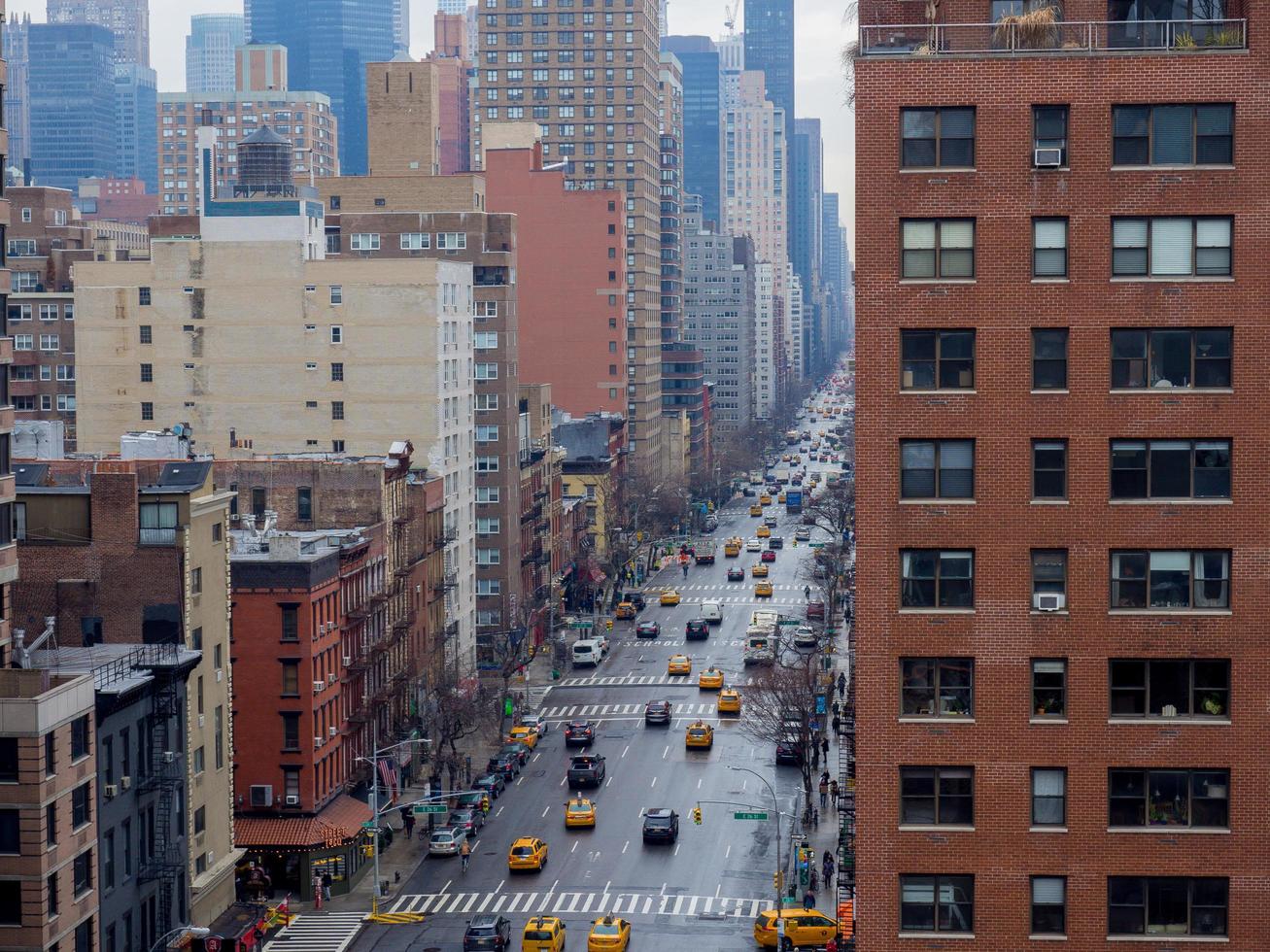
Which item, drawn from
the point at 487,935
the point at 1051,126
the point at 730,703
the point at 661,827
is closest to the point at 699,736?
the point at 730,703

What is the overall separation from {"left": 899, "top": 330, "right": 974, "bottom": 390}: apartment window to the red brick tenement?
3.8 inches

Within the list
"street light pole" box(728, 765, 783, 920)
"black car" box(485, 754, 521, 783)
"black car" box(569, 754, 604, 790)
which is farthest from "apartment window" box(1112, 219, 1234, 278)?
"black car" box(485, 754, 521, 783)

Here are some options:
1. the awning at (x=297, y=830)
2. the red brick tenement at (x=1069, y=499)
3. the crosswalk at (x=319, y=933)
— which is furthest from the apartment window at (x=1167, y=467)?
the awning at (x=297, y=830)

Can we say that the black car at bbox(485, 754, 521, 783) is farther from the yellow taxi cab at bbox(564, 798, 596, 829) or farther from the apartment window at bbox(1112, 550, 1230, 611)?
the apartment window at bbox(1112, 550, 1230, 611)

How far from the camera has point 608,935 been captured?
7550 cm

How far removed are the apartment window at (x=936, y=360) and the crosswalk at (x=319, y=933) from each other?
47.5 metres

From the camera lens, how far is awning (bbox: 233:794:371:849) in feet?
289

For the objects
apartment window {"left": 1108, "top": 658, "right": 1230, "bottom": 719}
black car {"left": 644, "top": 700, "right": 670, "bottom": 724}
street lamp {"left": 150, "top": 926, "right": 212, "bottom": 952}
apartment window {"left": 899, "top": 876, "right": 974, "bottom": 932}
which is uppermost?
apartment window {"left": 1108, "top": 658, "right": 1230, "bottom": 719}

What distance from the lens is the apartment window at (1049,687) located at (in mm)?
A: 38344

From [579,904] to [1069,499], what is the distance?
49.8 meters

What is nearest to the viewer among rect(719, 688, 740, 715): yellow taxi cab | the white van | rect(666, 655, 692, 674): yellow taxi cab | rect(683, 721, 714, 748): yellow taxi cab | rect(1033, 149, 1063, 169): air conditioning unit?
rect(1033, 149, 1063, 169): air conditioning unit

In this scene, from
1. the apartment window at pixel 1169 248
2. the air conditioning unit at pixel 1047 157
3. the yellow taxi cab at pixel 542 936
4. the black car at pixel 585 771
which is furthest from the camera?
the black car at pixel 585 771

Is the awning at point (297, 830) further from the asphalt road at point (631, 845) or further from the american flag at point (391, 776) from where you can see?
the asphalt road at point (631, 845)

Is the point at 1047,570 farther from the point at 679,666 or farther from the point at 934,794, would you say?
the point at 679,666
